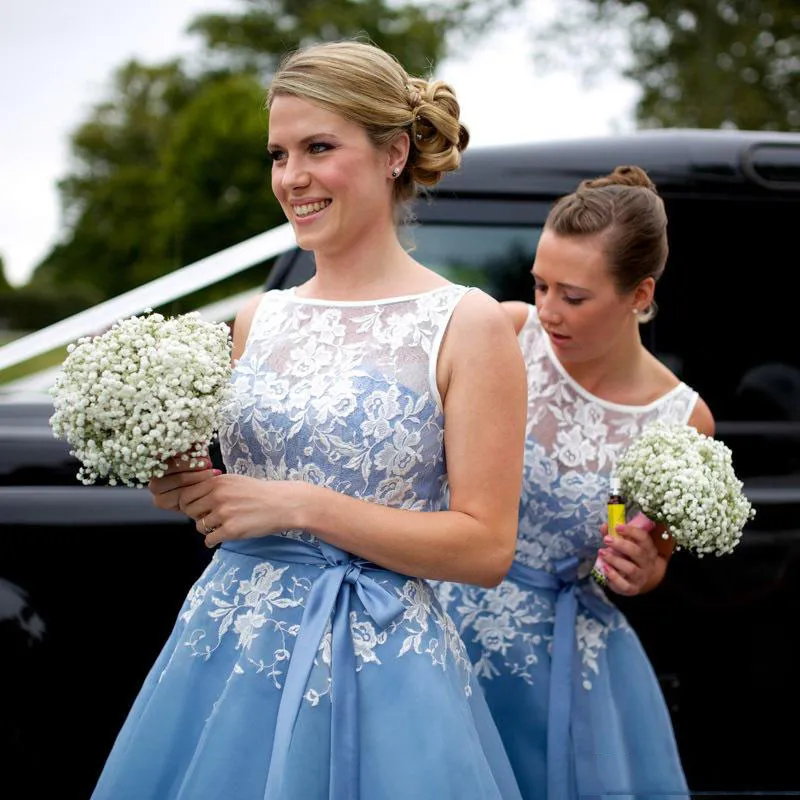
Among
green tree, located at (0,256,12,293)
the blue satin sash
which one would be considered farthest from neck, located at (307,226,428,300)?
green tree, located at (0,256,12,293)

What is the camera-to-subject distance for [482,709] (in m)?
2.00

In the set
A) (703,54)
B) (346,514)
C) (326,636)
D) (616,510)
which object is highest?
(703,54)

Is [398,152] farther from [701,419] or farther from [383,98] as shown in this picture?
[701,419]

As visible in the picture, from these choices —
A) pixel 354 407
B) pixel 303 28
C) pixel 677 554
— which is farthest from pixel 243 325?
pixel 303 28

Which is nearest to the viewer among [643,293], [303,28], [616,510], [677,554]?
[616,510]

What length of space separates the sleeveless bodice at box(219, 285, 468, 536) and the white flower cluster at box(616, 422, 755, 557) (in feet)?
1.63

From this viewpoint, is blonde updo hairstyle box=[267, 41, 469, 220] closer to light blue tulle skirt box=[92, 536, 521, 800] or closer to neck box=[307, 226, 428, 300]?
neck box=[307, 226, 428, 300]

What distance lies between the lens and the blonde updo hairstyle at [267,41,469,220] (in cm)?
190

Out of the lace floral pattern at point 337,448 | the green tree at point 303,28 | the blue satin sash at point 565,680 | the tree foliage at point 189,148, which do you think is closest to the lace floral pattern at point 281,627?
the lace floral pattern at point 337,448

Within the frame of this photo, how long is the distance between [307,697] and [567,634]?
0.84 metres

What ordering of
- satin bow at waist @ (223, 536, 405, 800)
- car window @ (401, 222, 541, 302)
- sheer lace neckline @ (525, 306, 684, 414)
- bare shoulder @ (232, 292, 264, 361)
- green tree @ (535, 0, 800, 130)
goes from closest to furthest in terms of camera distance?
Result: satin bow at waist @ (223, 536, 405, 800) → bare shoulder @ (232, 292, 264, 361) → sheer lace neckline @ (525, 306, 684, 414) → car window @ (401, 222, 541, 302) → green tree @ (535, 0, 800, 130)

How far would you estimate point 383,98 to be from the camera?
1.93 meters

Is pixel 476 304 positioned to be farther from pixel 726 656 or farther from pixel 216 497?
pixel 726 656

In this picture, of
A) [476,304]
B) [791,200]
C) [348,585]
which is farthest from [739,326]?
[348,585]
